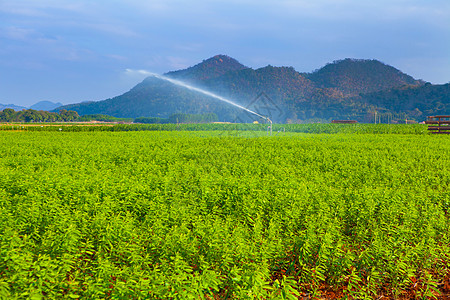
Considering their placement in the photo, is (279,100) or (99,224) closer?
(99,224)

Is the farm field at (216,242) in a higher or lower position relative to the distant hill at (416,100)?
lower

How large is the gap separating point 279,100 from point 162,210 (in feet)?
643

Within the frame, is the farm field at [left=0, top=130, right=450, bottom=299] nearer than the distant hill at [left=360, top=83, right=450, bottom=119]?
Yes

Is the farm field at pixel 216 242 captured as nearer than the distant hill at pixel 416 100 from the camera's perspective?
Yes

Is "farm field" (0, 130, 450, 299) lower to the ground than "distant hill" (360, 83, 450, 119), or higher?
lower

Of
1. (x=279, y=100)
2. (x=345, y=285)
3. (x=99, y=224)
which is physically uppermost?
(x=279, y=100)

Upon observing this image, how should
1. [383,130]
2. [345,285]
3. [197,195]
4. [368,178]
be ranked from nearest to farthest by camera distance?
[345,285] → [197,195] → [368,178] → [383,130]

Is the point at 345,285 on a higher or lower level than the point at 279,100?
lower

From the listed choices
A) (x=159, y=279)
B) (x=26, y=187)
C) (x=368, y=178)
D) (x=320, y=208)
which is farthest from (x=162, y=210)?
(x=368, y=178)

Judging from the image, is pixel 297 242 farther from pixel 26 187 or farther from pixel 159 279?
pixel 26 187

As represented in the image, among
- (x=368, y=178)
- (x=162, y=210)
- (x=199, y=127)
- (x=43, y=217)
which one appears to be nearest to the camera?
(x=43, y=217)

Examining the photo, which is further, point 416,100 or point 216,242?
point 416,100

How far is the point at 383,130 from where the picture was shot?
54.7 metres

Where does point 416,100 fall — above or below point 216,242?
above
